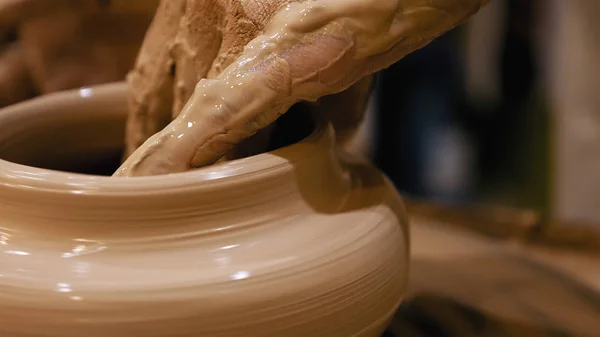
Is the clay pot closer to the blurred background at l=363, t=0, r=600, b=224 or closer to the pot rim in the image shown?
the pot rim

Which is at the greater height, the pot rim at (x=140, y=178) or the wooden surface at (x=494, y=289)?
the pot rim at (x=140, y=178)

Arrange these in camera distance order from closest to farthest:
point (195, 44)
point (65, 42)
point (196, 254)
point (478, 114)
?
point (196, 254) → point (195, 44) → point (65, 42) → point (478, 114)

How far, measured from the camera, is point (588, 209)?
5.60ft

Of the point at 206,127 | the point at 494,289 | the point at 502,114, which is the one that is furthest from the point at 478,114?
the point at 206,127

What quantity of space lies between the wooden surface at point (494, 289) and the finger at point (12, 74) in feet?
1.82

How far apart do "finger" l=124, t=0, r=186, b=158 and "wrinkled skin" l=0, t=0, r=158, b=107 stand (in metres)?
0.21

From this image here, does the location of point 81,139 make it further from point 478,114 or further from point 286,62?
point 478,114

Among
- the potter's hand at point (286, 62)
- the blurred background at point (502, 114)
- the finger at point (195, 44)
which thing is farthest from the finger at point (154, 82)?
the blurred background at point (502, 114)

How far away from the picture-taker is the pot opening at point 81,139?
65 cm

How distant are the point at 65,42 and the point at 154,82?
0.25 m

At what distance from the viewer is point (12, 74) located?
34.6 inches

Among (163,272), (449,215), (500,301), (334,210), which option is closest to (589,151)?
(449,215)

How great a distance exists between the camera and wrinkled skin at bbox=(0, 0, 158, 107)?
84cm

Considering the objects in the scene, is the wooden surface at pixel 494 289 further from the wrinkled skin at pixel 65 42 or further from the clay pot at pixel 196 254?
the wrinkled skin at pixel 65 42
